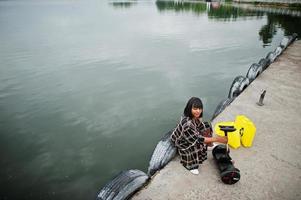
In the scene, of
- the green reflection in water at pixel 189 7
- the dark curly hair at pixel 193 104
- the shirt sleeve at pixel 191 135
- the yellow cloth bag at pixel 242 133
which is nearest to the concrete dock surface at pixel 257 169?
the yellow cloth bag at pixel 242 133

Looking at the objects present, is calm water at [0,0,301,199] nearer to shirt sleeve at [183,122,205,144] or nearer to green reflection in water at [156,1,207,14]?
shirt sleeve at [183,122,205,144]

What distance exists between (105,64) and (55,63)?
3617 mm

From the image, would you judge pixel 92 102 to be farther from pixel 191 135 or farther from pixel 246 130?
pixel 246 130

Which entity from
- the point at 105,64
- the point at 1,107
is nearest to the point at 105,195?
the point at 1,107

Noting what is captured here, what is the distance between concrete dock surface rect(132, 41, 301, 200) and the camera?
11.8 feet

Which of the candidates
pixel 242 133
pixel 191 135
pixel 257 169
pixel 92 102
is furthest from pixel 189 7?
pixel 191 135

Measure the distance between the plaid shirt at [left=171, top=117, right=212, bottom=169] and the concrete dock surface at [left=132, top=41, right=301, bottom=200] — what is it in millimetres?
243

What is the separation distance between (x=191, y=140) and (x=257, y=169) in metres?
1.49

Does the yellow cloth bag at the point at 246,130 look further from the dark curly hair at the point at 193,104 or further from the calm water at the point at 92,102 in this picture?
the calm water at the point at 92,102

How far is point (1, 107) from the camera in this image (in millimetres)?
9125

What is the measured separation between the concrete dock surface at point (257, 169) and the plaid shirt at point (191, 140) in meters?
0.24

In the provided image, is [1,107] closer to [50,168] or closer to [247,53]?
[50,168]

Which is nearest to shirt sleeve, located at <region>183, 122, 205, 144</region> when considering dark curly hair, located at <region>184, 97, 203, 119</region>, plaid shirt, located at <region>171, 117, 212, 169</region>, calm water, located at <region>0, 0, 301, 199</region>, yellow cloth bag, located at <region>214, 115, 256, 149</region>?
plaid shirt, located at <region>171, 117, 212, 169</region>

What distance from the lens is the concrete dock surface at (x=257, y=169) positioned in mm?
3598
